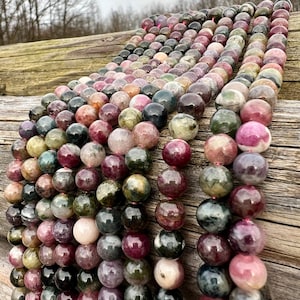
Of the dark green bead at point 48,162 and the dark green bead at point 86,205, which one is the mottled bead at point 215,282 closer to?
the dark green bead at point 86,205

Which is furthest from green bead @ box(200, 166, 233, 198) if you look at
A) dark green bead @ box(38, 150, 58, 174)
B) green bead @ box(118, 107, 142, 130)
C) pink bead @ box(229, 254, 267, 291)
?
dark green bead @ box(38, 150, 58, 174)

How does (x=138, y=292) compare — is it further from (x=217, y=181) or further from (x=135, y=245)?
(x=217, y=181)

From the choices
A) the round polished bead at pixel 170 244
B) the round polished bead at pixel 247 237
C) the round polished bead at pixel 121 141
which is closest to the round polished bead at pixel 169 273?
the round polished bead at pixel 170 244

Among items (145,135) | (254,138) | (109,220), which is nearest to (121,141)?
(145,135)

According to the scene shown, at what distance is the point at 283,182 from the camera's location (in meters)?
0.64

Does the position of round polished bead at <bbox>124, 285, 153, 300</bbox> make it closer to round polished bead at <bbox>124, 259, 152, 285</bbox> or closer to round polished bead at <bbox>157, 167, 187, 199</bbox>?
round polished bead at <bbox>124, 259, 152, 285</bbox>

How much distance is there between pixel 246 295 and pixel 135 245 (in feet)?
0.68

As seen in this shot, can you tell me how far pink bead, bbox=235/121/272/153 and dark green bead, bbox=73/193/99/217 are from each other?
30cm

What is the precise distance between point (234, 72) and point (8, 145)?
63 cm

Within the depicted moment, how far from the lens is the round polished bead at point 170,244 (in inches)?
26.7

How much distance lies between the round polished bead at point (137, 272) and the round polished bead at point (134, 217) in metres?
0.06

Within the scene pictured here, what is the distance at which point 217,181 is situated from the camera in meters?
0.64

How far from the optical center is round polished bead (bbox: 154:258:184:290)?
2.25ft

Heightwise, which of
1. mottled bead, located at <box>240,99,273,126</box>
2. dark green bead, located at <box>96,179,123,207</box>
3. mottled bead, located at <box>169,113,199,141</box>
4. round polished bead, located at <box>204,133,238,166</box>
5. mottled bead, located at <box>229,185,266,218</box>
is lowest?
dark green bead, located at <box>96,179,123,207</box>
